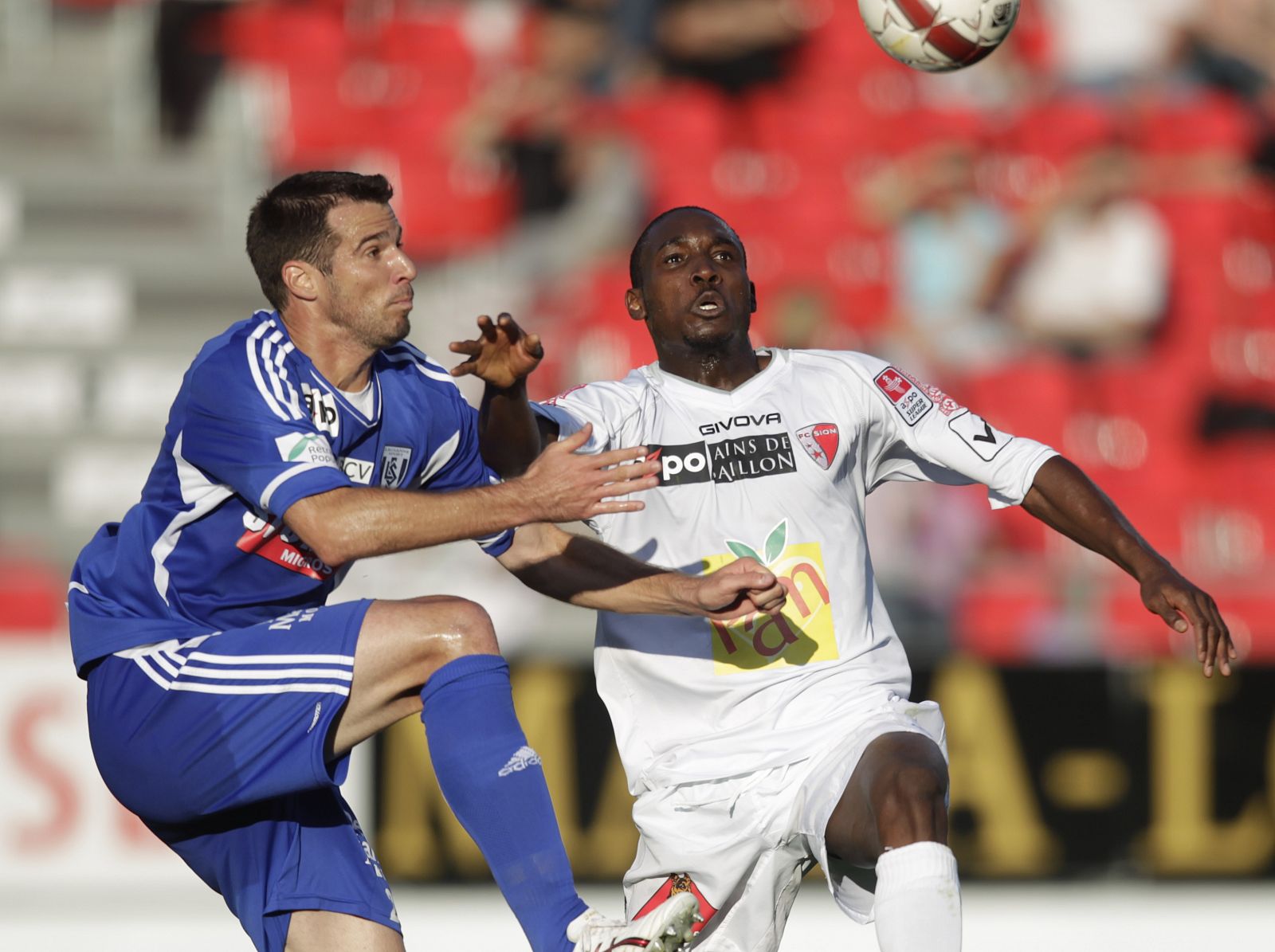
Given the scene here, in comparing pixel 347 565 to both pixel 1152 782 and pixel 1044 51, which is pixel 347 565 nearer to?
pixel 1152 782

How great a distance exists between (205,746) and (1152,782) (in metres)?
4.98

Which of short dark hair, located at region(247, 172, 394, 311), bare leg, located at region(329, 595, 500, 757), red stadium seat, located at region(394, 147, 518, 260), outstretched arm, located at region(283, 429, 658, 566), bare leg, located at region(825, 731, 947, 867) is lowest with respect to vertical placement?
bare leg, located at region(825, 731, 947, 867)

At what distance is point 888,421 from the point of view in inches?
179

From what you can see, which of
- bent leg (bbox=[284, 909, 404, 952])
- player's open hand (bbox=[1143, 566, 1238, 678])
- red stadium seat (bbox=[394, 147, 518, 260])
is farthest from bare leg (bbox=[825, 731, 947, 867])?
red stadium seat (bbox=[394, 147, 518, 260])

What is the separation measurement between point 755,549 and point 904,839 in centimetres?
100

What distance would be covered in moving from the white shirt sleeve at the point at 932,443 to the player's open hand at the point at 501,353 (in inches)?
44.2

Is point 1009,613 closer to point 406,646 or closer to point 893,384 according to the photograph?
point 893,384

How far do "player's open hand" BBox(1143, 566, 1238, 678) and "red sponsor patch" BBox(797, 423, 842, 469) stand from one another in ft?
2.96

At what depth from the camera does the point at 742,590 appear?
12.0 ft

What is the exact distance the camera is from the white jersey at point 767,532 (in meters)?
4.29

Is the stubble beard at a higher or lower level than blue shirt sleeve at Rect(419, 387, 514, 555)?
higher

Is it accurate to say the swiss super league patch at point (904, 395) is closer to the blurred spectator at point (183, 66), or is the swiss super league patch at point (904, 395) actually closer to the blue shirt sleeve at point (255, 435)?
the blue shirt sleeve at point (255, 435)

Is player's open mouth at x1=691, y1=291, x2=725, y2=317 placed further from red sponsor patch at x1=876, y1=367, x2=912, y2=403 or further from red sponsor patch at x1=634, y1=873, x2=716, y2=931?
red sponsor patch at x1=634, y1=873, x2=716, y2=931

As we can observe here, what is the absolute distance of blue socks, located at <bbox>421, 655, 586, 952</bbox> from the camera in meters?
3.51
